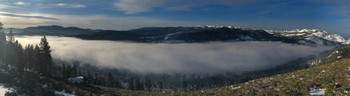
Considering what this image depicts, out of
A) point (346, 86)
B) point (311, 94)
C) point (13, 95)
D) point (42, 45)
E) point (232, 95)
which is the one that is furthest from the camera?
point (42, 45)

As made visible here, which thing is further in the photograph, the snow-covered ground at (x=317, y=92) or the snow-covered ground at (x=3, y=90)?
the snow-covered ground at (x=3, y=90)

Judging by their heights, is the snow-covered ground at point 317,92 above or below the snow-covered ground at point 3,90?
above

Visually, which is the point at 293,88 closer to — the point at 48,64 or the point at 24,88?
the point at 24,88

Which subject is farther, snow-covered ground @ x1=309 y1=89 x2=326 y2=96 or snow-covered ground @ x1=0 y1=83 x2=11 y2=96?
snow-covered ground @ x1=0 y1=83 x2=11 y2=96

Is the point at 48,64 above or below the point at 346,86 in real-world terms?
below

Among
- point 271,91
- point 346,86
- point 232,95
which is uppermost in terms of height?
point 346,86

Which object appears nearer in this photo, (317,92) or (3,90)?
(317,92)

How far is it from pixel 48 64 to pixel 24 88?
48.2 metres

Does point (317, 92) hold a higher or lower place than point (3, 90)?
higher

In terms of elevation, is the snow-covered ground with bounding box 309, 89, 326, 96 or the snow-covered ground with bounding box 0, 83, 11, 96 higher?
the snow-covered ground with bounding box 309, 89, 326, 96

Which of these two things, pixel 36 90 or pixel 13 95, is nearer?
pixel 13 95

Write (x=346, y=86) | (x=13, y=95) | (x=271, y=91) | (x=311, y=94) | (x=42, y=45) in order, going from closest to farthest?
(x=346, y=86)
(x=311, y=94)
(x=13, y=95)
(x=271, y=91)
(x=42, y=45)

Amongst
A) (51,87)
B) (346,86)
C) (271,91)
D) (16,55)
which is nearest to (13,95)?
(51,87)

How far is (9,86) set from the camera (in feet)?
101
